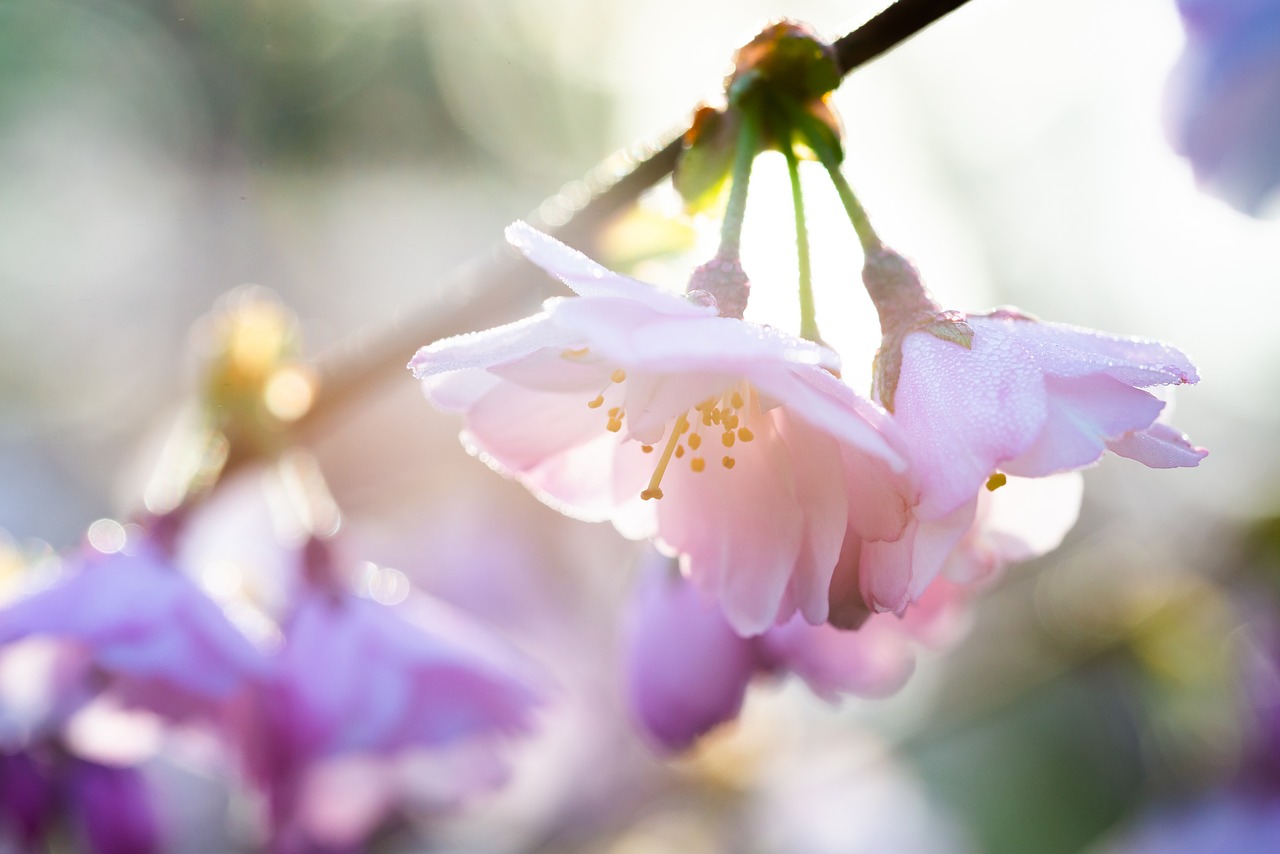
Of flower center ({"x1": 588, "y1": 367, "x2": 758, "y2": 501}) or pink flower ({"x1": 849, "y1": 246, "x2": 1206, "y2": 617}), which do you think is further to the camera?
flower center ({"x1": 588, "y1": 367, "x2": 758, "y2": 501})

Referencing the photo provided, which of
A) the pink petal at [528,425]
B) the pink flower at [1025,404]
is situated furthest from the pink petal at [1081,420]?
the pink petal at [528,425]

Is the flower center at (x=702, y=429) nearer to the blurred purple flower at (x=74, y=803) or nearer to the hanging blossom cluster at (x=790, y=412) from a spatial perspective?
the hanging blossom cluster at (x=790, y=412)

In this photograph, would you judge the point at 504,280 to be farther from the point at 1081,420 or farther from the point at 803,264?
the point at 1081,420

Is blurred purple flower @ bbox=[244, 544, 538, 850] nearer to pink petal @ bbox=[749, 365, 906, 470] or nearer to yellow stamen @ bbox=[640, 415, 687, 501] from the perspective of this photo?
yellow stamen @ bbox=[640, 415, 687, 501]

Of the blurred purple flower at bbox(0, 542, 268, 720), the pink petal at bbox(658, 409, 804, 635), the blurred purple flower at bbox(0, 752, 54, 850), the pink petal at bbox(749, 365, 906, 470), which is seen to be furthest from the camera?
the blurred purple flower at bbox(0, 752, 54, 850)

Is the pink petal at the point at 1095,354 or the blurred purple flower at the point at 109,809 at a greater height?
the blurred purple flower at the point at 109,809

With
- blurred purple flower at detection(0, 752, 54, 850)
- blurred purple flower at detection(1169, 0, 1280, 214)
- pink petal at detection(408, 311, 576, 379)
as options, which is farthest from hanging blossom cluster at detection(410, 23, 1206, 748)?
blurred purple flower at detection(0, 752, 54, 850)

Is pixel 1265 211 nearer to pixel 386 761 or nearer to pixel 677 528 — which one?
pixel 677 528

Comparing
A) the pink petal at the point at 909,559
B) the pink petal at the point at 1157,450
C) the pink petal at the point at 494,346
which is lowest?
the pink petal at the point at 909,559
